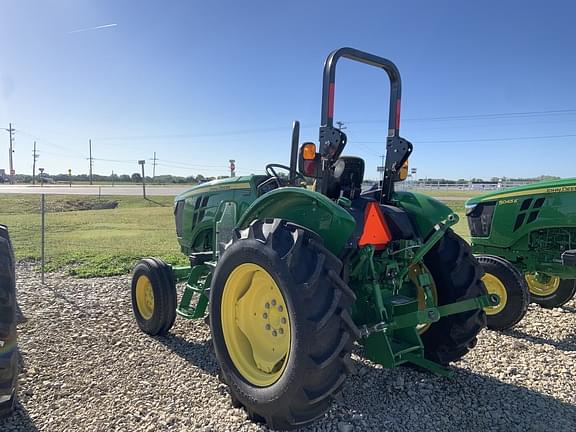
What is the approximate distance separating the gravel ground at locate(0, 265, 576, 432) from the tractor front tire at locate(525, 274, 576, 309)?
977 mm

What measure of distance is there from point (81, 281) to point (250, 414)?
5.04 meters

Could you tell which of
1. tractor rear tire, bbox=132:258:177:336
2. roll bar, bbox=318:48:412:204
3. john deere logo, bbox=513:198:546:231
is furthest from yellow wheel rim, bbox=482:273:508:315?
tractor rear tire, bbox=132:258:177:336

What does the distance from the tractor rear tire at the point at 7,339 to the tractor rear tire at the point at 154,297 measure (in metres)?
1.77

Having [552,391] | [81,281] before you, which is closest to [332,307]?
[552,391]

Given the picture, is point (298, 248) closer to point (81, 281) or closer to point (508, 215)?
point (508, 215)

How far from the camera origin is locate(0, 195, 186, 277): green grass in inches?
333

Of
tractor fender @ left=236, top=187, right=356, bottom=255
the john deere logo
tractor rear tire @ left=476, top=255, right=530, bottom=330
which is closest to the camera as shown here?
tractor fender @ left=236, top=187, right=356, bottom=255

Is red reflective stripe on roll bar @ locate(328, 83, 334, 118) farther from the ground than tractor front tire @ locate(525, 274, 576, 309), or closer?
farther from the ground

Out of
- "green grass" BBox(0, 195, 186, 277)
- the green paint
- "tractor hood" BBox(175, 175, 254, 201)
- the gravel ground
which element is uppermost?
"tractor hood" BBox(175, 175, 254, 201)

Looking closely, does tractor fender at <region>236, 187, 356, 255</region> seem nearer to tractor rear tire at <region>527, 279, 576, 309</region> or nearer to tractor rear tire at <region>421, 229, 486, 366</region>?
tractor rear tire at <region>421, 229, 486, 366</region>

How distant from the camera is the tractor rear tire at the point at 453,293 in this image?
359cm

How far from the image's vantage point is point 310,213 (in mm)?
3119

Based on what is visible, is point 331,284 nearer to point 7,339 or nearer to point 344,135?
point 344,135

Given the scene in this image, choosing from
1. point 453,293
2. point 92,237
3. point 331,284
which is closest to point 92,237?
point 92,237
